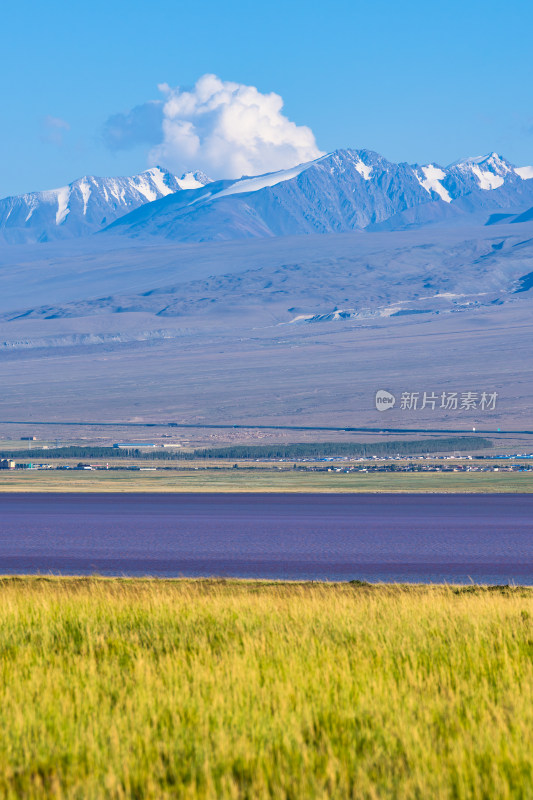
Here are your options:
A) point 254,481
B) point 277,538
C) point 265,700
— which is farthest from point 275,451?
point 265,700

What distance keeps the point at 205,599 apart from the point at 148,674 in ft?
23.2

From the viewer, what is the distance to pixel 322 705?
34.1 feet

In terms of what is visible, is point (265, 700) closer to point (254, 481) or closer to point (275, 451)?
point (254, 481)

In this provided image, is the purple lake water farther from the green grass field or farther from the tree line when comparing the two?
the tree line

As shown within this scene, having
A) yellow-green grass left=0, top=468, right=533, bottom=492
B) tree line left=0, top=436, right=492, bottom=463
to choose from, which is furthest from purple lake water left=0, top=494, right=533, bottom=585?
tree line left=0, top=436, right=492, bottom=463

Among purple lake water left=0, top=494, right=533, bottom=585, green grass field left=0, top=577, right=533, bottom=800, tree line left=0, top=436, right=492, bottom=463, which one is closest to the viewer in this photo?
green grass field left=0, top=577, right=533, bottom=800

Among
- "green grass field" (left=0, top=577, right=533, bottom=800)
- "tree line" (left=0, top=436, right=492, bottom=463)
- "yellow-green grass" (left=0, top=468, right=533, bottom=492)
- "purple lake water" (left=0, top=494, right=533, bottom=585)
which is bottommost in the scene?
"green grass field" (left=0, top=577, right=533, bottom=800)

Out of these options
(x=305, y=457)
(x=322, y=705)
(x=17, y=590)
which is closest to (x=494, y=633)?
(x=322, y=705)

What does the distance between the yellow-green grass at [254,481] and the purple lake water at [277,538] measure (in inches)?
477

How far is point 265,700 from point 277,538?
2663cm

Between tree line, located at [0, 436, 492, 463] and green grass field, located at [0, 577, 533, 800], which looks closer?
green grass field, located at [0, 577, 533, 800]

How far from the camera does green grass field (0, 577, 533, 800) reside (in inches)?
326

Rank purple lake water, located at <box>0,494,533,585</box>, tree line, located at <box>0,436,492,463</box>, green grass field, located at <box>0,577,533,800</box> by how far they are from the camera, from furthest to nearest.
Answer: tree line, located at <box>0,436,492,463</box> < purple lake water, located at <box>0,494,533,585</box> < green grass field, located at <box>0,577,533,800</box>

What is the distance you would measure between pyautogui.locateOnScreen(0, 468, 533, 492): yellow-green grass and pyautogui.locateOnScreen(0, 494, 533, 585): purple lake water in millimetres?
12108
